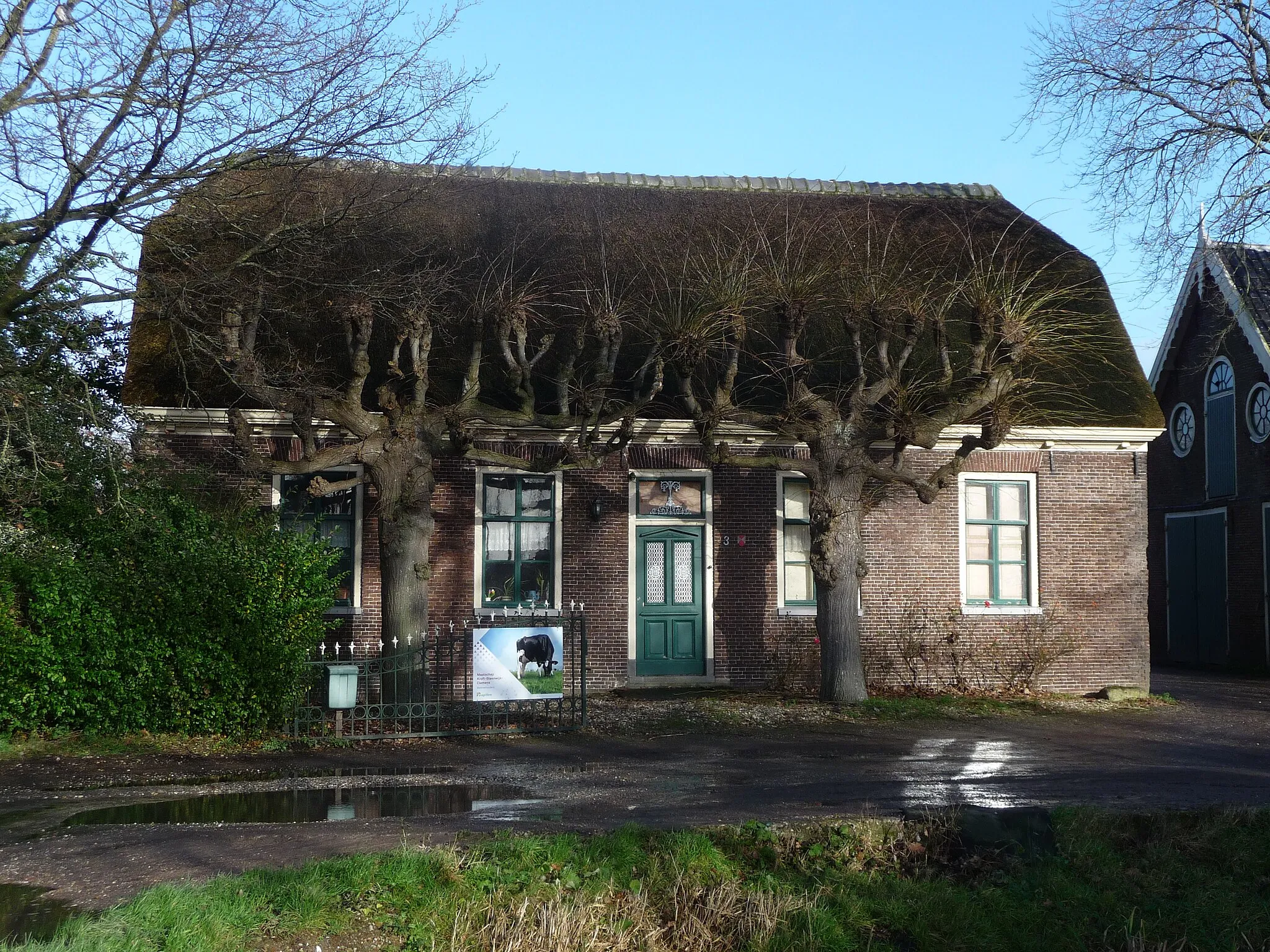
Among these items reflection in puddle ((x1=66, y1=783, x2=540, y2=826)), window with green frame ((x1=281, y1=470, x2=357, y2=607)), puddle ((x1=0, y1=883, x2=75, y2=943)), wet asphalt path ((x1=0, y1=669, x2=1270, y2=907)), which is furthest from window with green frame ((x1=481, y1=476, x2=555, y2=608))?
puddle ((x1=0, y1=883, x2=75, y2=943))

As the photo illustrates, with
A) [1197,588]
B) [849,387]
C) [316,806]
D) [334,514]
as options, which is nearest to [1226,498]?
[1197,588]

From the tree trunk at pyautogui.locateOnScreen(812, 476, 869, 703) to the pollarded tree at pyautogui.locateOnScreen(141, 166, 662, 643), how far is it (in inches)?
108

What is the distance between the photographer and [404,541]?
13773 millimetres

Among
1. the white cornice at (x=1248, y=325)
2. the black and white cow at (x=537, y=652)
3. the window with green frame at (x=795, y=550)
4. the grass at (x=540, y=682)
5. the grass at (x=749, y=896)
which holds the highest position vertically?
the white cornice at (x=1248, y=325)

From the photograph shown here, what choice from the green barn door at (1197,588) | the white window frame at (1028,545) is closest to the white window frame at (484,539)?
the white window frame at (1028,545)

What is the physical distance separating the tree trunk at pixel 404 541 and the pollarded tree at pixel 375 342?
0.7 inches

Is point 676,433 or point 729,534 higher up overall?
point 676,433

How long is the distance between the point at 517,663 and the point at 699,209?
34.3 feet

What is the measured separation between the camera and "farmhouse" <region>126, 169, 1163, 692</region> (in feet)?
53.2

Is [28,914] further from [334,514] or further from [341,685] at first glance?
[334,514]

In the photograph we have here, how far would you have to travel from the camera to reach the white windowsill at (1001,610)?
17266mm

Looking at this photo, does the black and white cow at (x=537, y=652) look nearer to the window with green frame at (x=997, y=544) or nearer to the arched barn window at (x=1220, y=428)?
the window with green frame at (x=997, y=544)

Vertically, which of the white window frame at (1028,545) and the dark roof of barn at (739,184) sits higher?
the dark roof of barn at (739,184)

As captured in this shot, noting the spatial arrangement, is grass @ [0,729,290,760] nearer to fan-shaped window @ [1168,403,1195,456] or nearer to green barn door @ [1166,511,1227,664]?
green barn door @ [1166,511,1227,664]
